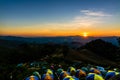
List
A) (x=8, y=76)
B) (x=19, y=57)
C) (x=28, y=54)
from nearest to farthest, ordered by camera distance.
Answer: (x=8, y=76), (x=19, y=57), (x=28, y=54)

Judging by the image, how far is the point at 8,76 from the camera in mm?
27750

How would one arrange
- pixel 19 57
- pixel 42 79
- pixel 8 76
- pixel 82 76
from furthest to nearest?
pixel 19 57, pixel 8 76, pixel 82 76, pixel 42 79

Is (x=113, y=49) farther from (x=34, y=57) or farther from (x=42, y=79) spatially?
(x=42, y=79)

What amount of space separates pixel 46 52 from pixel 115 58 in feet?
113

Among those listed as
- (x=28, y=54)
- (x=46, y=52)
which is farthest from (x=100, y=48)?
(x=28, y=54)

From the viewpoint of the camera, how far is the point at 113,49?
12988 cm

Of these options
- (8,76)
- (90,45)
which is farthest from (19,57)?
(8,76)

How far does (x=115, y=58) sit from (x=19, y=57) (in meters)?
46.4

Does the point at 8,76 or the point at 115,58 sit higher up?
the point at 8,76

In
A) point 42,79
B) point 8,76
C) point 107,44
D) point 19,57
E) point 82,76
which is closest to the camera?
point 42,79

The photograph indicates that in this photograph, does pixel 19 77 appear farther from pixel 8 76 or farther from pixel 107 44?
pixel 107 44

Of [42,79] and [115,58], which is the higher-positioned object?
[42,79]

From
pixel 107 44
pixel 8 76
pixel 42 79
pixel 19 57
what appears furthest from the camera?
pixel 107 44

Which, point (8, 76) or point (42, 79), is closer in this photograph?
point (42, 79)
